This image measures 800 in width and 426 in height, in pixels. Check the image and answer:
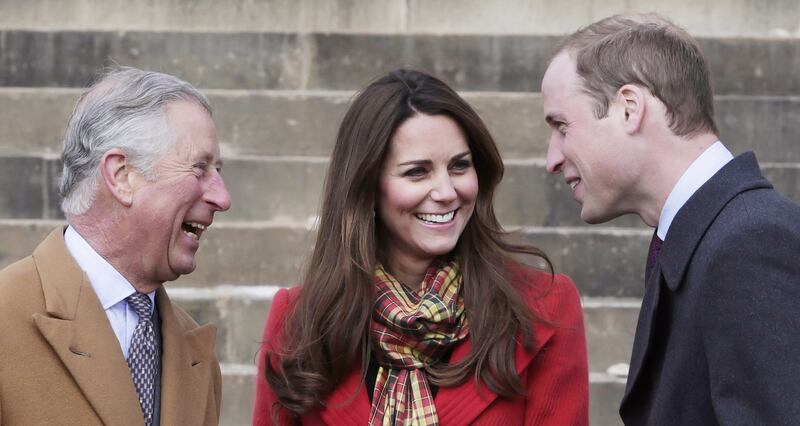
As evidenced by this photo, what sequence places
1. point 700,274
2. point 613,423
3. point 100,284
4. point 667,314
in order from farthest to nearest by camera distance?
1. point 613,423
2. point 100,284
3. point 667,314
4. point 700,274

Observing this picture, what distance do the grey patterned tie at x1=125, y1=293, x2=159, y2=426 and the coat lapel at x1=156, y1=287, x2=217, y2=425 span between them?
4 cm

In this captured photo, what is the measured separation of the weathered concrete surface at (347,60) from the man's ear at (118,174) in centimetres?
334

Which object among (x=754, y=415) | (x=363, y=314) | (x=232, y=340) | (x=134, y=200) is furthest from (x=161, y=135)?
(x=232, y=340)

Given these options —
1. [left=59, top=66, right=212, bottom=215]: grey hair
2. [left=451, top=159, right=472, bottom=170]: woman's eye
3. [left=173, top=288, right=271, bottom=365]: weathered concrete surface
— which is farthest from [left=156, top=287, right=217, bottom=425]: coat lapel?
[left=173, top=288, right=271, bottom=365]: weathered concrete surface

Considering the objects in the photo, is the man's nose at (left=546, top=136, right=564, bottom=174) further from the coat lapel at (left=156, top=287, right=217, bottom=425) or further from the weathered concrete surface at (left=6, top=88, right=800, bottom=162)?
the weathered concrete surface at (left=6, top=88, right=800, bottom=162)

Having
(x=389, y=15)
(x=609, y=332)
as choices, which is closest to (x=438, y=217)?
(x=609, y=332)

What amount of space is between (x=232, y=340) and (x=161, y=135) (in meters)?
2.47

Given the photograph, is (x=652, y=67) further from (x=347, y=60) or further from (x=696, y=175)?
(x=347, y=60)

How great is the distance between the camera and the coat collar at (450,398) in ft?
10.9

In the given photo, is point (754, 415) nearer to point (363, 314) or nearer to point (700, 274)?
point (700, 274)

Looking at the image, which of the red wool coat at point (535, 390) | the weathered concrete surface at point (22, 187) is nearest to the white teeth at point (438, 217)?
the red wool coat at point (535, 390)

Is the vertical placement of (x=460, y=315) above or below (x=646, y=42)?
below

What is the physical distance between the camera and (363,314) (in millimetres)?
3426

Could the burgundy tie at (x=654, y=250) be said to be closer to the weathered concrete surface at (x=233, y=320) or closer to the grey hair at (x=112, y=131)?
the grey hair at (x=112, y=131)
